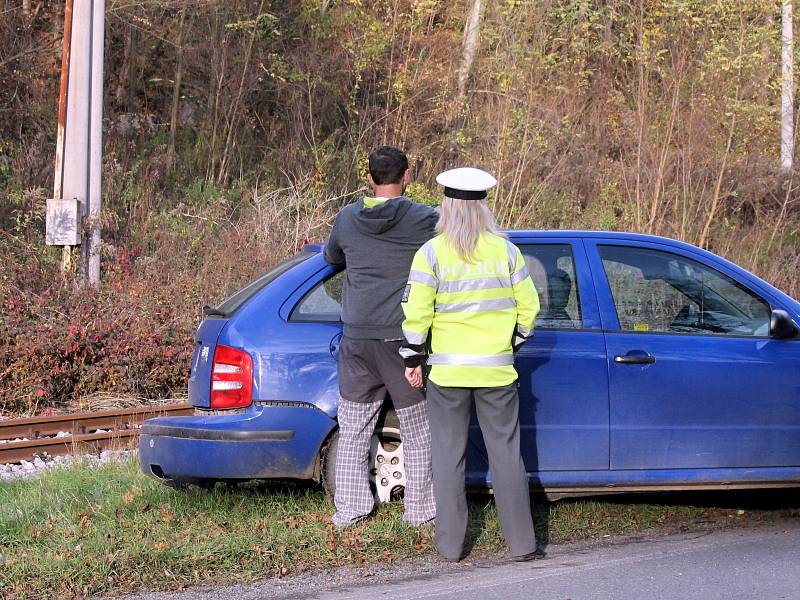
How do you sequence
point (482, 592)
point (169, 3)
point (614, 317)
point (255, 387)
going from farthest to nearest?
1. point (169, 3)
2. point (614, 317)
3. point (255, 387)
4. point (482, 592)

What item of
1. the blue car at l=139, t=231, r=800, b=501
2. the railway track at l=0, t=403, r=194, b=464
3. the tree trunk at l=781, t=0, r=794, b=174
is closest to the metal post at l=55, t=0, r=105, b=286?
the railway track at l=0, t=403, r=194, b=464

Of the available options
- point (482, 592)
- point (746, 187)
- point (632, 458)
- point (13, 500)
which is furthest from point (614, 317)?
point (746, 187)

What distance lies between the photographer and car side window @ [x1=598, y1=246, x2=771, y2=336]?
20.4ft

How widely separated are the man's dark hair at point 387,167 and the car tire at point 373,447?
118 centimetres

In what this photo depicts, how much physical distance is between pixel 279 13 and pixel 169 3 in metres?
2.51

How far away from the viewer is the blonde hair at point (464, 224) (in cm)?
540

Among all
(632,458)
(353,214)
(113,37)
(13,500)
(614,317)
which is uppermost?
(113,37)

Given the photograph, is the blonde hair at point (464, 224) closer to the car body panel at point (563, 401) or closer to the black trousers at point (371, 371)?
the black trousers at point (371, 371)

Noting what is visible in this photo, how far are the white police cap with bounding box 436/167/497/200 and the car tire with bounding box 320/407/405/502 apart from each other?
1221 millimetres

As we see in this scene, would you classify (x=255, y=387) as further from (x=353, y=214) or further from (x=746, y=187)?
(x=746, y=187)

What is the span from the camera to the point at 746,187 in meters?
19.9

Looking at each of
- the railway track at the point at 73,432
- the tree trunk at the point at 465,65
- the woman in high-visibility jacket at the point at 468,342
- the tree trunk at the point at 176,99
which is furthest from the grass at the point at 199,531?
the tree trunk at the point at 465,65

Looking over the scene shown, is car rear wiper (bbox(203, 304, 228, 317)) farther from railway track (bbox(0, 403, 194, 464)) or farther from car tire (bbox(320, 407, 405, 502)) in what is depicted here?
railway track (bbox(0, 403, 194, 464))

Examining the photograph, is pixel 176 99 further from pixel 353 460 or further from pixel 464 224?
pixel 464 224
